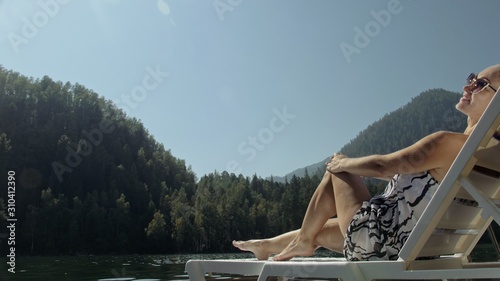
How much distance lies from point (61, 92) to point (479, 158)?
9424cm

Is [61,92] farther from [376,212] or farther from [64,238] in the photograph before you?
[376,212]

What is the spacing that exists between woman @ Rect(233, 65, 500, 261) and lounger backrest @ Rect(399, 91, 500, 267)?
163 millimetres

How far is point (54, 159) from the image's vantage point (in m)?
80.2

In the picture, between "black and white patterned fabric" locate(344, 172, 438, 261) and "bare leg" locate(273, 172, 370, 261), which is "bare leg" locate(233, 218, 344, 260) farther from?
"black and white patterned fabric" locate(344, 172, 438, 261)

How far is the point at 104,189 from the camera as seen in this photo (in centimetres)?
7894

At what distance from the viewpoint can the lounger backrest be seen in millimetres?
1780

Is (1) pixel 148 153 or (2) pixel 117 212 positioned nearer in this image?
(2) pixel 117 212

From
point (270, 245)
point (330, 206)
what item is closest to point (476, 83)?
point (330, 206)

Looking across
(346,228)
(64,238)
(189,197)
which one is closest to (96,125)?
(189,197)

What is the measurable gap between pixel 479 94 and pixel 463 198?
51cm

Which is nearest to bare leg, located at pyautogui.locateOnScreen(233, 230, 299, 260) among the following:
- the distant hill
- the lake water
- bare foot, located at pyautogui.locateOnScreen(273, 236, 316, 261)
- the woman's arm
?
bare foot, located at pyautogui.locateOnScreen(273, 236, 316, 261)

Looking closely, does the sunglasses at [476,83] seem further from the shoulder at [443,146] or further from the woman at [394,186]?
the shoulder at [443,146]

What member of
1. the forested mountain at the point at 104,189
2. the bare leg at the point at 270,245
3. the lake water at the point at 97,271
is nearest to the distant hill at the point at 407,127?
the forested mountain at the point at 104,189

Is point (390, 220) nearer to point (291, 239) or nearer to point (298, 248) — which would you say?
point (298, 248)
